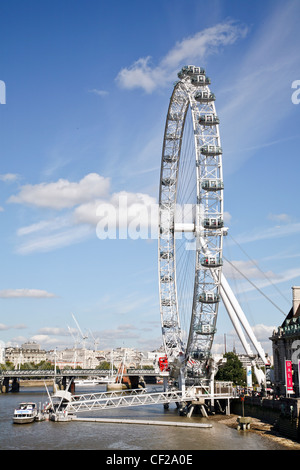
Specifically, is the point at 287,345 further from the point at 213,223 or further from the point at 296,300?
the point at 213,223

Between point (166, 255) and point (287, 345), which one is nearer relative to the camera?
point (287, 345)

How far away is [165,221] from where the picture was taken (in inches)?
2751

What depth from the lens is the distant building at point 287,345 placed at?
51688 millimetres

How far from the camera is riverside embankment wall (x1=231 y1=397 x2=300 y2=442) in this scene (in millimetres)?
39656

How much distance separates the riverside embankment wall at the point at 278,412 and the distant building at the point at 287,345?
321 centimetres

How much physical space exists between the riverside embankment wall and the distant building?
3.21 meters

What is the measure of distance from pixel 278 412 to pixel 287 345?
36.6ft

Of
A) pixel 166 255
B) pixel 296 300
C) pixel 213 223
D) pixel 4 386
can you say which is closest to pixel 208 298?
pixel 213 223

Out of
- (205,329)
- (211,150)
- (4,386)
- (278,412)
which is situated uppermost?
(211,150)

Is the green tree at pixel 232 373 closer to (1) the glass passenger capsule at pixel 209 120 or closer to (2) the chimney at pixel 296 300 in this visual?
(2) the chimney at pixel 296 300

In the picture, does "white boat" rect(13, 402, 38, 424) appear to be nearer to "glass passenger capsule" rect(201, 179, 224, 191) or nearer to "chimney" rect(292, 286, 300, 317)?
"glass passenger capsule" rect(201, 179, 224, 191)

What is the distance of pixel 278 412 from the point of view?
4541 centimetres

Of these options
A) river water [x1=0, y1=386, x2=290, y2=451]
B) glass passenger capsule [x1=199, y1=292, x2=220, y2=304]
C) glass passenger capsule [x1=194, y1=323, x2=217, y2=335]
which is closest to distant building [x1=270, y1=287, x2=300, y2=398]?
glass passenger capsule [x1=194, y1=323, x2=217, y2=335]
